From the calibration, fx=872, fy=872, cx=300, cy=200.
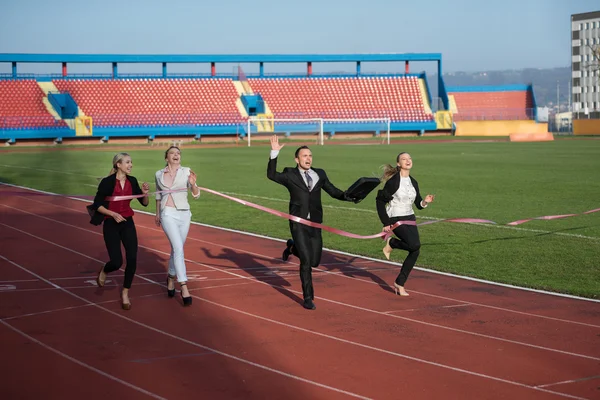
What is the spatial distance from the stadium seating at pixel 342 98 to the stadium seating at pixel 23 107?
64.3ft

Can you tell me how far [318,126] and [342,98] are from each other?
6.13 m

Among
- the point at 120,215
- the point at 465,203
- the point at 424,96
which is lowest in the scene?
the point at 465,203

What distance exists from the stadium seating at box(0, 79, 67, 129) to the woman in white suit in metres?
59.9

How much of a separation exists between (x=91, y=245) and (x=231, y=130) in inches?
2300

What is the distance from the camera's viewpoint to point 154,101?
74.9 meters

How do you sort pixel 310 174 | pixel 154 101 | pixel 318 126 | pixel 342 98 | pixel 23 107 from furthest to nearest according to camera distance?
pixel 342 98, pixel 318 126, pixel 154 101, pixel 23 107, pixel 310 174

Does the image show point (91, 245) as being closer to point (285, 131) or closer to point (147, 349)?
point (147, 349)

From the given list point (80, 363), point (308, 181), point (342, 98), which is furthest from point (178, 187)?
point (342, 98)

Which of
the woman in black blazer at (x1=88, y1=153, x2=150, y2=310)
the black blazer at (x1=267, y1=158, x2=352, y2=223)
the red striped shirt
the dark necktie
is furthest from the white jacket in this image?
the dark necktie

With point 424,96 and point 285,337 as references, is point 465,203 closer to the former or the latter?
point 285,337

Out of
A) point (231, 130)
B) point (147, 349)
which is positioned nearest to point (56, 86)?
point (231, 130)

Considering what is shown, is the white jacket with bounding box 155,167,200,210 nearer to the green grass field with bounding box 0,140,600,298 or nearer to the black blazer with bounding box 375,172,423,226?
the black blazer with bounding box 375,172,423,226

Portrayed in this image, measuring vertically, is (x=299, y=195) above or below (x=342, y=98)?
below

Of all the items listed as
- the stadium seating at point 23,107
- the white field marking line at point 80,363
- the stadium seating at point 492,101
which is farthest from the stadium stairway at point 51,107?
the white field marking line at point 80,363
